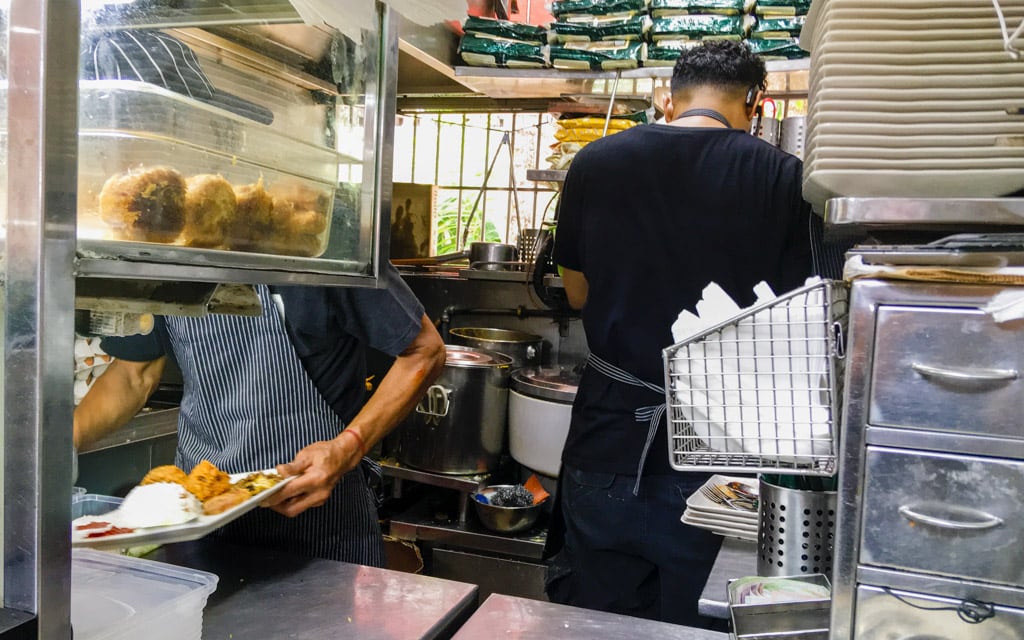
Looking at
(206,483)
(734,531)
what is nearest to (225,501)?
(206,483)

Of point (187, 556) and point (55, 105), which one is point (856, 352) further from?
point (187, 556)

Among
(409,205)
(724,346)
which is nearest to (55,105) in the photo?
(724,346)

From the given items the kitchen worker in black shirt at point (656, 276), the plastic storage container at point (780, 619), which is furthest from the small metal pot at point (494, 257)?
the plastic storage container at point (780, 619)

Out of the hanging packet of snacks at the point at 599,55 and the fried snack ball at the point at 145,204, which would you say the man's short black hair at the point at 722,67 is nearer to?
the hanging packet of snacks at the point at 599,55

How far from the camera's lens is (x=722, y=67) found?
81.4 inches

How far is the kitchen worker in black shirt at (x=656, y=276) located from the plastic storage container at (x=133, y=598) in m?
1.21

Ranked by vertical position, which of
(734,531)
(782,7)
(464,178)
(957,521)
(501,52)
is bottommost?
(734,531)

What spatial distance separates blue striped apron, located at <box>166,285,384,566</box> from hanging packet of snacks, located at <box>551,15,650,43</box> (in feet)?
6.65

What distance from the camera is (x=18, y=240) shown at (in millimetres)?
633

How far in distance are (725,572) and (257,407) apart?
998 mm

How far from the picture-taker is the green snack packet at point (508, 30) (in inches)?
127

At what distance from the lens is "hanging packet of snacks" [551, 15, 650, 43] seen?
9.97 ft

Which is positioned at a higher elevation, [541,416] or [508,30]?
[508,30]

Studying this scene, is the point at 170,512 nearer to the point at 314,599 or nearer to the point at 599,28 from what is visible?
the point at 314,599
